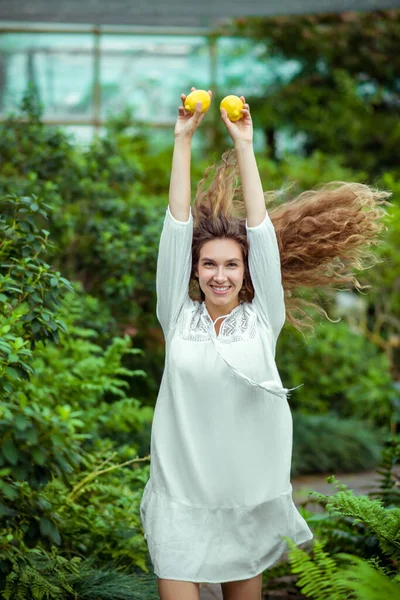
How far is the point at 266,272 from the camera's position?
10.0 ft

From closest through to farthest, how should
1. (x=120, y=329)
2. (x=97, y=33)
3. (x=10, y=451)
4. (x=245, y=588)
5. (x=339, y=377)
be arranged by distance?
(x=10, y=451)
(x=245, y=588)
(x=120, y=329)
(x=339, y=377)
(x=97, y=33)

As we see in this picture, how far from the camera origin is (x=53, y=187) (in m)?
5.77

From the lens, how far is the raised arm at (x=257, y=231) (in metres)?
3.02

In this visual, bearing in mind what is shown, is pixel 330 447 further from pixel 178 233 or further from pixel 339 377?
pixel 178 233

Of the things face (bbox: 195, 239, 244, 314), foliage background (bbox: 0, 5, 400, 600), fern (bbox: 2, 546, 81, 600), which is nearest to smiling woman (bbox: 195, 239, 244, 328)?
face (bbox: 195, 239, 244, 314)

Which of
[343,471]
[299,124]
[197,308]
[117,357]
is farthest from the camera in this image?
[299,124]

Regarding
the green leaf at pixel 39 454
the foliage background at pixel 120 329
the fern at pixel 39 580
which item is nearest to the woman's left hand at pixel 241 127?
the foliage background at pixel 120 329

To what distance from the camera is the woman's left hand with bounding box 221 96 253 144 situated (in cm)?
301

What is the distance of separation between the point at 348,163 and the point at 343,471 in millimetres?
6366

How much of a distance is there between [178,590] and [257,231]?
1.22 metres

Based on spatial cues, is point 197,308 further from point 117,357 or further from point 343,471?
point 343,471

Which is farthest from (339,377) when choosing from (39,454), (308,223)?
(39,454)

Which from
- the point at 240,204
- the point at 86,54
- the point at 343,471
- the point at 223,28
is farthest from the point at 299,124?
the point at 240,204

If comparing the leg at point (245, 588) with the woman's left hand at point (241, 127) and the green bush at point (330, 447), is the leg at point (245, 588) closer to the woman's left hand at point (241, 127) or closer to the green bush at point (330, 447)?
the woman's left hand at point (241, 127)
